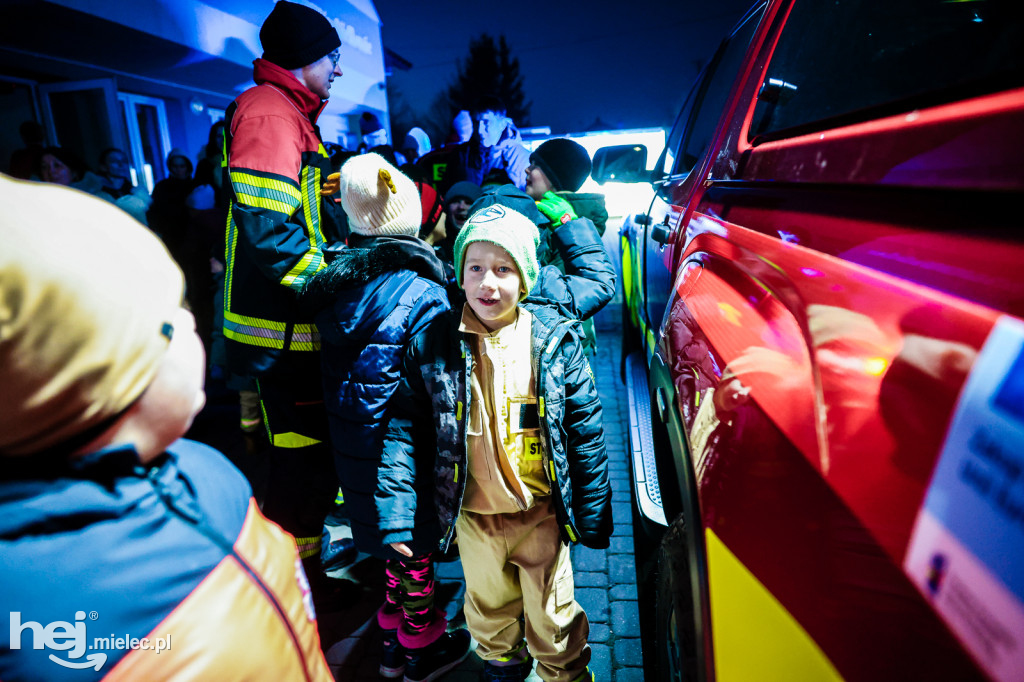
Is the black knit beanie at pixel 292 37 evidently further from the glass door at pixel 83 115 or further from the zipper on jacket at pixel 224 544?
the glass door at pixel 83 115

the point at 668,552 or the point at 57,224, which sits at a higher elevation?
the point at 57,224

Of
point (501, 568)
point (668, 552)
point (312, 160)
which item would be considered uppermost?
point (312, 160)

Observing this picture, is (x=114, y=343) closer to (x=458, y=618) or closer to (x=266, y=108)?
(x=266, y=108)

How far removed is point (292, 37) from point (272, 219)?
33.2 inches

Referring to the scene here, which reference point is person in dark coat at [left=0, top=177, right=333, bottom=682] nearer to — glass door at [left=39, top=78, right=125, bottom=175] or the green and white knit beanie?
the green and white knit beanie

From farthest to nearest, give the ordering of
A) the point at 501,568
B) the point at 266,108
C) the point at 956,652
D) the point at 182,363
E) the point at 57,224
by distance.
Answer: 1. the point at 266,108
2. the point at 501,568
3. the point at 182,363
4. the point at 57,224
5. the point at 956,652

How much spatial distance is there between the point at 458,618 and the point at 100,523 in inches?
77.3

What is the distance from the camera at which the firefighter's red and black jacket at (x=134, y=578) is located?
623mm

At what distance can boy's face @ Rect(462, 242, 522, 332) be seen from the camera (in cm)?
167

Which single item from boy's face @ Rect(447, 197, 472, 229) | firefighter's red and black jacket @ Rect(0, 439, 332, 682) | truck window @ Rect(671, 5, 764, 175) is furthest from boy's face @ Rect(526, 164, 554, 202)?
firefighter's red and black jacket @ Rect(0, 439, 332, 682)

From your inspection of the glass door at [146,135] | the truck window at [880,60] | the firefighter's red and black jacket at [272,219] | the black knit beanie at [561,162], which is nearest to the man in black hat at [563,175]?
the black knit beanie at [561,162]

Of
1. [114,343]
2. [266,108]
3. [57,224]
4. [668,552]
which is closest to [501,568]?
[668,552]

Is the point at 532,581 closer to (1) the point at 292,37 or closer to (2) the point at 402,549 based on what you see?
(2) the point at 402,549

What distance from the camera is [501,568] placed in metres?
1.79
